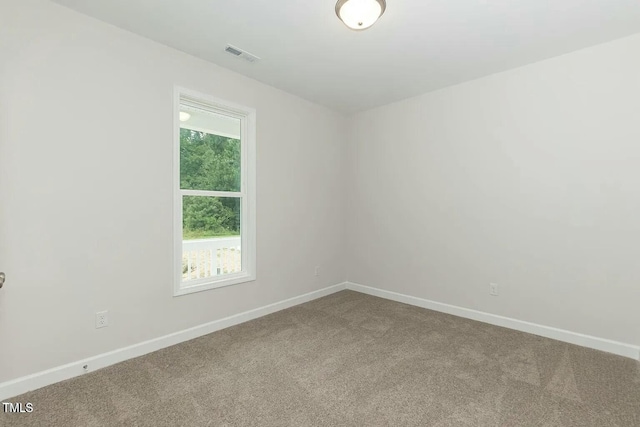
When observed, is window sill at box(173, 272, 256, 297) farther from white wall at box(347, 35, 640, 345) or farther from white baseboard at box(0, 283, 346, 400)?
white wall at box(347, 35, 640, 345)

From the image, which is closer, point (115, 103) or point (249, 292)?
point (115, 103)

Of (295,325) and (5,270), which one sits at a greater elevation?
(5,270)

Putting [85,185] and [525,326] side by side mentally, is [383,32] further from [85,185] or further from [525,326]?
[525,326]

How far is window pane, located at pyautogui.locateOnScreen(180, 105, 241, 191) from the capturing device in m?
2.95

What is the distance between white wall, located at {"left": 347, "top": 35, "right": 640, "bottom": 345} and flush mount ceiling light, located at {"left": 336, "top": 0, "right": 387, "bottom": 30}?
1.88 meters

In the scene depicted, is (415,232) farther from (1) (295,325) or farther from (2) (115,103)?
(2) (115,103)

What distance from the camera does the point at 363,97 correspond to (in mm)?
3850

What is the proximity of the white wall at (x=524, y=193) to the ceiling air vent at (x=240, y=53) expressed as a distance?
1884mm

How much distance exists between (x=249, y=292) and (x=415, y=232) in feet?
6.71

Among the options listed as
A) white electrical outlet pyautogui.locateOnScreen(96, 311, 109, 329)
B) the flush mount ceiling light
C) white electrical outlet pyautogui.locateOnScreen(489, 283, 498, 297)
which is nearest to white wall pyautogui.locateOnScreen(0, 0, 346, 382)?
white electrical outlet pyautogui.locateOnScreen(96, 311, 109, 329)

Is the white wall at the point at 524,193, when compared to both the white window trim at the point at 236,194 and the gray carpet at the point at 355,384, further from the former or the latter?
the white window trim at the point at 236,194

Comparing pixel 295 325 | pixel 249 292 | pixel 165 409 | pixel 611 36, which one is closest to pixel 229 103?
pixel 249 292

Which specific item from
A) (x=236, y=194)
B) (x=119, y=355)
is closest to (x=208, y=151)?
(x=236, y=194)

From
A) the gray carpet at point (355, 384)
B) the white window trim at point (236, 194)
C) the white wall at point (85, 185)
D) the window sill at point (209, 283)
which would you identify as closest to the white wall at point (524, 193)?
the gray carpet at point (355, 384)
